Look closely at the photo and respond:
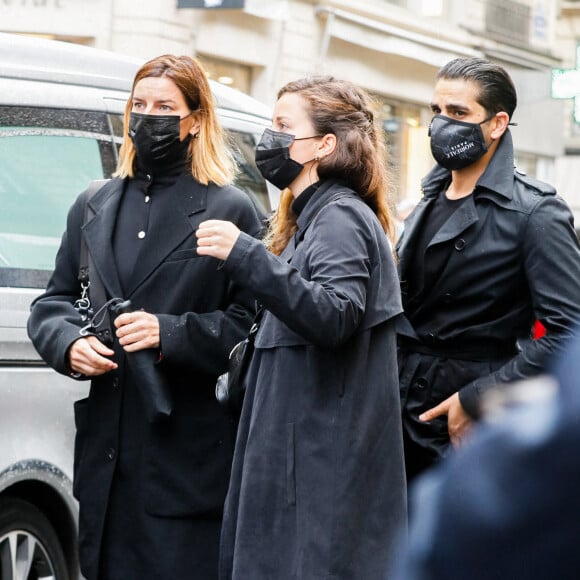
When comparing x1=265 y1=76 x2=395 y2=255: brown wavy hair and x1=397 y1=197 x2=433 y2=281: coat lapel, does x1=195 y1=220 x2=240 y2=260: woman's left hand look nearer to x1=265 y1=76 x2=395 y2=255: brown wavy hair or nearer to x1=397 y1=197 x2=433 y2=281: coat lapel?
x1=265 y1=76 x2=395 y2=255: brown wavy hair

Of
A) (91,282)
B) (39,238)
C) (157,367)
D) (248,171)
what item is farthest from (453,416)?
(248,171)

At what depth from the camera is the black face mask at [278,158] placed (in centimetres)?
332

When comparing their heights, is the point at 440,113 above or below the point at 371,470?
above

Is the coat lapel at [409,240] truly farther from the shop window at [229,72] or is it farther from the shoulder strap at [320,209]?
the shop window at [229,72]

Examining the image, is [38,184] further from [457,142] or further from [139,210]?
[457,142]

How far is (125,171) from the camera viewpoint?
3734 mm

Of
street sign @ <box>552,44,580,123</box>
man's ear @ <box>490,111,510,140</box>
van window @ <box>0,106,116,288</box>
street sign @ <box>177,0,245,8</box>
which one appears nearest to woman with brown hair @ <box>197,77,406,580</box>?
man's ear @ <box>490,111,510,140</box>

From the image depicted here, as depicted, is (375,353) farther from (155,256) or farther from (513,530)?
(513,530)

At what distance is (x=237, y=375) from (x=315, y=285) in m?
0.42

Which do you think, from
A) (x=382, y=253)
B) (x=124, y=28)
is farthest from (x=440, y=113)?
(x=124, y=28)

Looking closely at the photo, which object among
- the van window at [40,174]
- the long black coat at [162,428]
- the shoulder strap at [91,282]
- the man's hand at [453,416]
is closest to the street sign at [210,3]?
the van window at [40,174]

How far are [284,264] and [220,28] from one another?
14.0 m

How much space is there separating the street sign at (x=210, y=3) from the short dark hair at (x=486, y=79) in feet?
40.7

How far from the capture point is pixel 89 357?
3422 mm
